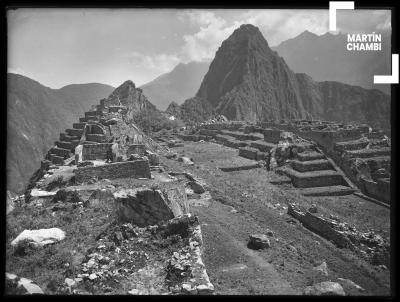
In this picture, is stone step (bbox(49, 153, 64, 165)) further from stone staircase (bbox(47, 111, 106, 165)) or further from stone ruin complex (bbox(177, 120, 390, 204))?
stone ruin complex (bbox(177, 120, 390, 204))

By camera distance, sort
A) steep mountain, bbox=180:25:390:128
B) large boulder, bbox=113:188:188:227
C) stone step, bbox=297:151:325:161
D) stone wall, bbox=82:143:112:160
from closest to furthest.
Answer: large boulder, bbox=113:188:188:227, stone wall, bbox=82:143:112:160, stone step, bbox=297:151:325:161, steep mountain, bbox=180:25:390:128

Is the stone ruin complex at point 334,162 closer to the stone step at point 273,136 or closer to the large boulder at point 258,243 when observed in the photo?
the stone step at point 273,136

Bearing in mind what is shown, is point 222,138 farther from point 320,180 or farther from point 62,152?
point 62,152

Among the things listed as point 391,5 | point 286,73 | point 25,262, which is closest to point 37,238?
point 25,262

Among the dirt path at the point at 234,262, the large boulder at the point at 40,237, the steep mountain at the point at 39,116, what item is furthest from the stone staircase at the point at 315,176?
the steep mountain at the point at 39,116

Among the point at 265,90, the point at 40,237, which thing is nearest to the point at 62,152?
the point at 40,237

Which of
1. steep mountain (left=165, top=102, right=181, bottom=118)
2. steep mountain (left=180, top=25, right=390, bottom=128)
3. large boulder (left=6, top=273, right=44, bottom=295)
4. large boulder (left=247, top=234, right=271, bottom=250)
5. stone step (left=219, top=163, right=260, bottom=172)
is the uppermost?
steep mountain (left=180, top=25, right=390, bottom=128)

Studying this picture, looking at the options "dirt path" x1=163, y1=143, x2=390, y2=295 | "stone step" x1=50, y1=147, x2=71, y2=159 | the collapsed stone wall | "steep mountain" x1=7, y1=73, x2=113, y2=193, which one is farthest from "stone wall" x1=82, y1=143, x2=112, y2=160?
"steep mountain" x1=7, y1=73, x2=113, y2=193
